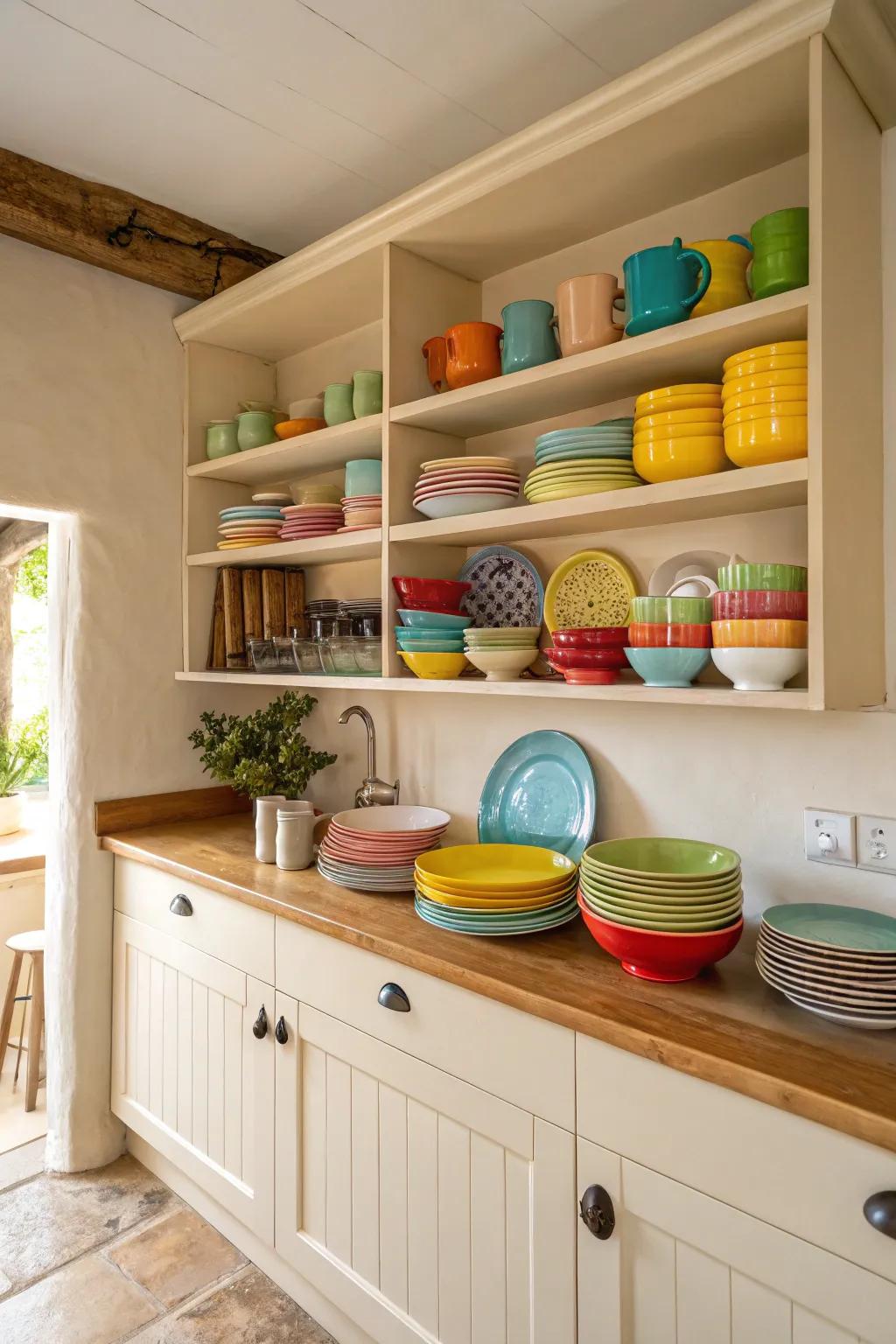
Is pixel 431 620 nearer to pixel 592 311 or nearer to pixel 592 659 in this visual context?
pixel 592 659

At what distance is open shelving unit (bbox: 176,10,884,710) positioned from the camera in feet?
4.13

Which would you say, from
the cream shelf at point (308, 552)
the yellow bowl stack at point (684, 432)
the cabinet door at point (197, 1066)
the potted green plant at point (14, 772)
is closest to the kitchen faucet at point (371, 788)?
the cream shelf at point (308, 552)

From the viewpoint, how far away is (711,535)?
162 centimetres

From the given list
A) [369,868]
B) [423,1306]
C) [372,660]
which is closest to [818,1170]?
[423,1306]

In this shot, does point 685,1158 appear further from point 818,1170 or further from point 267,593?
point 267,593

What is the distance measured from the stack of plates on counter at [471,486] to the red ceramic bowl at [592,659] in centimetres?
40

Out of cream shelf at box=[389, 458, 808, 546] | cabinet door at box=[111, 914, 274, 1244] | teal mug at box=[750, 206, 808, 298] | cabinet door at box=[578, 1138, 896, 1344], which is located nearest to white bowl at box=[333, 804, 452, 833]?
cabinet door at box=[111, 914, 274, 1244]

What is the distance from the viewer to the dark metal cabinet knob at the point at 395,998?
1485mm

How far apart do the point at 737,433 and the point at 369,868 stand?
1.11 metres

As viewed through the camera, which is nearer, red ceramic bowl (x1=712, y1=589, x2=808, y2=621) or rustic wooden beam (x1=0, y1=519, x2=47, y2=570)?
red ceramic bowl (x1=712, y1=589, x2=808, y2=621)

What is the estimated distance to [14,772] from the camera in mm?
3320

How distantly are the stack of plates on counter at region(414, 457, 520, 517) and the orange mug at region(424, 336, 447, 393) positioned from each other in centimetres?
23

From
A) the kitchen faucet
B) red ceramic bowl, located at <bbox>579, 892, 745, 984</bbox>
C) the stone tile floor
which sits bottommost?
the stone tile floor

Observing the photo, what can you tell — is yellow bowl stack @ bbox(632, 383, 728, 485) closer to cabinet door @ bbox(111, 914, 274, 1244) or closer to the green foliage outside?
the green foliage outside
